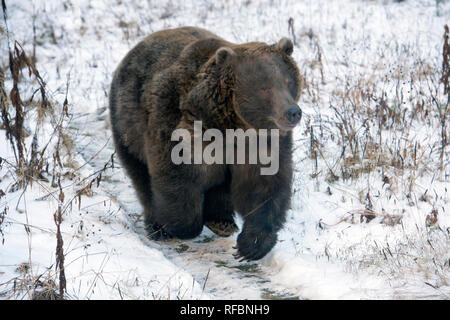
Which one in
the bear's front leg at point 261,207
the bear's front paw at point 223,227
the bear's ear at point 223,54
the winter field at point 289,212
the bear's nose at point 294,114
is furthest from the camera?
the bear's front paw at point 223,227

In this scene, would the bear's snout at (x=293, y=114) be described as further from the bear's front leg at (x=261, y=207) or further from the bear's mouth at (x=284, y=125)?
the bear's front leg at (x=261, y=207)

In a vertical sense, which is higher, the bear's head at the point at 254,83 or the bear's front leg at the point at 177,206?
the bear's head at the point at 254,83

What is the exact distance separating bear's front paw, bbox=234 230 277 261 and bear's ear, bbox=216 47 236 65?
1603 millimetres

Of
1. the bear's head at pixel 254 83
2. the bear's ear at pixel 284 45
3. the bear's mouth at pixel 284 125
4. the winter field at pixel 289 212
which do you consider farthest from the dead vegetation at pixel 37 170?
the bear's ear at pixel 284 45

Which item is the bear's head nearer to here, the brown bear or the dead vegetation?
the brown bear

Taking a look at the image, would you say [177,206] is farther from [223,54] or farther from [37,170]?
[37,170]

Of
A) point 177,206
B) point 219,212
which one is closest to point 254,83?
point 177,206

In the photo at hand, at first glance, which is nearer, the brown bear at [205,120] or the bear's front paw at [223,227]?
the brown bear at [205,120]

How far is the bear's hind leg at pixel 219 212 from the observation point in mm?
5703

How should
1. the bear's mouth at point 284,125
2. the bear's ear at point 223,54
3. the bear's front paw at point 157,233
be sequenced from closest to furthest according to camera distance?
the bear's mouth at point 284,125, the bear's ear at point 223,54, the bear's front paw at point 157,233

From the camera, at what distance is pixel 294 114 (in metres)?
4.38

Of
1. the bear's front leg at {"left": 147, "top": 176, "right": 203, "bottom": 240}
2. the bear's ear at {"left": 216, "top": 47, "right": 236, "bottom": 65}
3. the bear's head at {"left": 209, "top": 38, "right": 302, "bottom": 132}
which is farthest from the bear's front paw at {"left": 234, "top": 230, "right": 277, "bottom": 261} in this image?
the bear's ear at {"left": 216, "top": 47, "right": 236, "bottom": 65}
